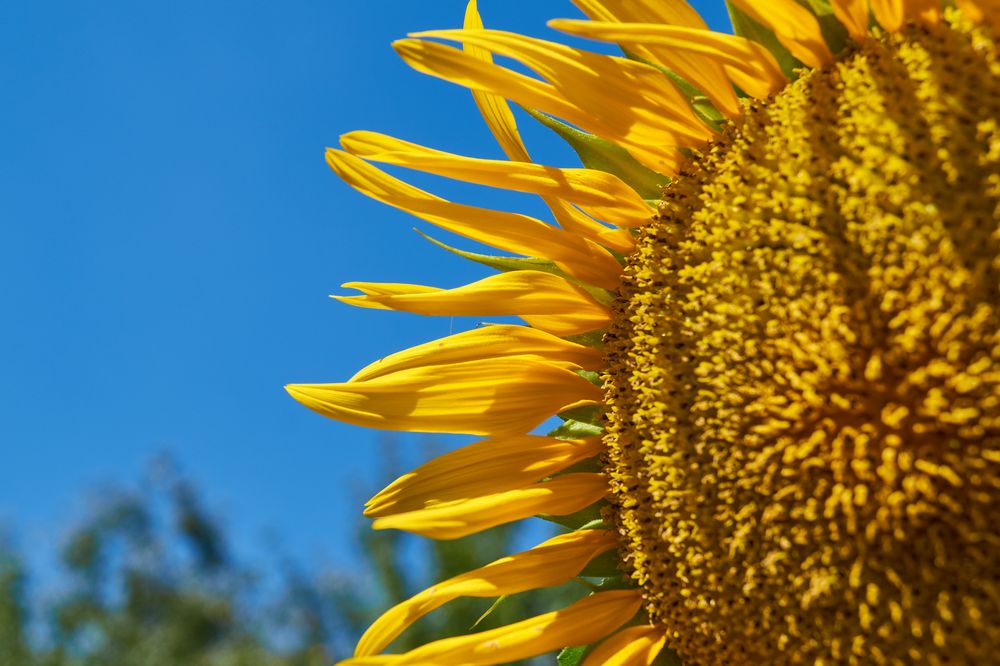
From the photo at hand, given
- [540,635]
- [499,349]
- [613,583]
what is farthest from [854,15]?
[540,635]

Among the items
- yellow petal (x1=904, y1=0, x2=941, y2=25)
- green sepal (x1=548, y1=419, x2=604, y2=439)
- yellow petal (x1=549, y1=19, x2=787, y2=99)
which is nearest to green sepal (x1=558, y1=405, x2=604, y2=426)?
green sepal (x1=548, y1=419, x2=604, y2=439)

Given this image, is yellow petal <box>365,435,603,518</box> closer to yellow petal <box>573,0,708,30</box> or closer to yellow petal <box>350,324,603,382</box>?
yellow petal <box>350,324,603,382</box>

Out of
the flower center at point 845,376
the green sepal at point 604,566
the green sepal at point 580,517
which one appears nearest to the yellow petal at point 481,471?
the green sepal at point 580,517

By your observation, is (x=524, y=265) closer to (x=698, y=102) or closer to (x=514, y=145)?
(x=514, y=145)

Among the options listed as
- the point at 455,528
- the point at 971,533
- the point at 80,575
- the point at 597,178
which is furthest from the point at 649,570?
the point at 80,575

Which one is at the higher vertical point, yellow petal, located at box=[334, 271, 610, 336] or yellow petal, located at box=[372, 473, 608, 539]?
yellow petal, located at box=[334, 271, 610, 336]

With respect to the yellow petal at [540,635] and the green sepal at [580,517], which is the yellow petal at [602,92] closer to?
the green sepal at [580,517]
